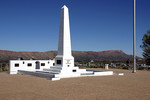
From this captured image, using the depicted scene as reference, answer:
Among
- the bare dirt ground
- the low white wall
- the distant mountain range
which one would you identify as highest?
the distant mountain range

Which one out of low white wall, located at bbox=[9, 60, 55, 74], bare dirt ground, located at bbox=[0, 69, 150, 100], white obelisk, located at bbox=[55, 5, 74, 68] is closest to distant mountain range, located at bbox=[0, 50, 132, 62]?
low white wall, located at bbox=[9, 60, 55, 74]

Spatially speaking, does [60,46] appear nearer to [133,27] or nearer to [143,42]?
[133,27]

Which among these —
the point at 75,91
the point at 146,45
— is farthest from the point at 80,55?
the point at 75,91

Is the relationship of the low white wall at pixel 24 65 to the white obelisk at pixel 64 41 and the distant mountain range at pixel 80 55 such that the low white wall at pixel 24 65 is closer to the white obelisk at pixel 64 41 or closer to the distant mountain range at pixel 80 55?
the white obelisk at pixel 64 41

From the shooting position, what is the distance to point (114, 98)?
8.11 m

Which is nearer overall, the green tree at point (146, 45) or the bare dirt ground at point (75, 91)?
the bare dirt ground at point (75, 91)

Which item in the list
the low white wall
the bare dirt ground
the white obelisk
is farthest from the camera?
the low white wall

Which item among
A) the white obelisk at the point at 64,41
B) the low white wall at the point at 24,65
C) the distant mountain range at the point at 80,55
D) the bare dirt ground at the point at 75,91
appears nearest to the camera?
the bare dirt ground at the point at 75,91

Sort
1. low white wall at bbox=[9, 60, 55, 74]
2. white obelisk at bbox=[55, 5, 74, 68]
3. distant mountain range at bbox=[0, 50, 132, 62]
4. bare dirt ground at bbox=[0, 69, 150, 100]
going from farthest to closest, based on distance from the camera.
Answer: distant mountain range at bbox=[0, 50, 132, 62] < low white wall at bbox=[9, 60, 55, 74] < white obelisk at bbox=[55, 5, 74, 68] < bare dirt ground at bbox=[0, 69, 150, 100]

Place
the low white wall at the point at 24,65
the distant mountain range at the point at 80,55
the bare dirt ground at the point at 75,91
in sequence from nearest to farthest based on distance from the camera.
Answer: the bare dirt ground at the point at 75,91 → the low white wall at the point at 24,65 → the distant mountain range at the point at 80,55

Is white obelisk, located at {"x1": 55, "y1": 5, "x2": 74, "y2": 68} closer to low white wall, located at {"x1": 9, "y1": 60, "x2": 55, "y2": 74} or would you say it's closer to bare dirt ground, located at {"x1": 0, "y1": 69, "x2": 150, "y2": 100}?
low white wall, located at {"x1": 9, "y1": 60, "x2": 55, "y2": 74}

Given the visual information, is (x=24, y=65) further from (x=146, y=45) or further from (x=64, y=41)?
(x=146, y=45)

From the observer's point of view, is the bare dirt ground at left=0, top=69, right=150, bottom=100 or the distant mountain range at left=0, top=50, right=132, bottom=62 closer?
the bare dirt ground at left=0, top=69, right=150, bottom=100

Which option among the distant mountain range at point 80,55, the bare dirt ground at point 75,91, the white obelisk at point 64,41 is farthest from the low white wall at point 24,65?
the distant mountain range at point 80,55
